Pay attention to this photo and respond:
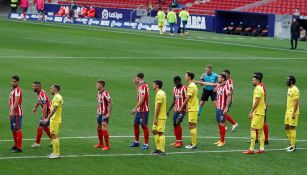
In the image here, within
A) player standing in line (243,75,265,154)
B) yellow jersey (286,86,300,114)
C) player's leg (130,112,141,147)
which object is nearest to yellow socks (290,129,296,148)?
yellow jersey (286,86,300,114)

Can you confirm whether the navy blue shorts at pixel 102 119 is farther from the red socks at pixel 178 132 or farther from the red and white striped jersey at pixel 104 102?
the red socks at pixel 178 132

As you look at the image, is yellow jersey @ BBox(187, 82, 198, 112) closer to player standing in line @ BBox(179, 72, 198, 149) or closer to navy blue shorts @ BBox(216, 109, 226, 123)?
player standing in line @ BBox(179, 72, 198, 149)

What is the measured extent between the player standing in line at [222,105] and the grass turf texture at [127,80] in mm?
359

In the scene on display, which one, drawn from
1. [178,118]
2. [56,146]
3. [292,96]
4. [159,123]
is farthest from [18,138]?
[292,96]

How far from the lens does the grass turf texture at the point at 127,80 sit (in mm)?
18703

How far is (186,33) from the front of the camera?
191 feet

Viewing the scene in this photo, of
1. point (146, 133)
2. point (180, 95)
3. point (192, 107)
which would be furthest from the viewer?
point (180, 95)

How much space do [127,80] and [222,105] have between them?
12224mm

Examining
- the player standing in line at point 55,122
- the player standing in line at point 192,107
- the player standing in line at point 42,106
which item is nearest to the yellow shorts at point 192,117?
the player standing in line at point 192,107

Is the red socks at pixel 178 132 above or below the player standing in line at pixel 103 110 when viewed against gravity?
below

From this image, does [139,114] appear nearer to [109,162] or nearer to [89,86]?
[109,162]

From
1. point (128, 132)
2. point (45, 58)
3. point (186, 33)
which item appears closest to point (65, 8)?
point (186, 33)

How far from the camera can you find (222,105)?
21531 millimetres

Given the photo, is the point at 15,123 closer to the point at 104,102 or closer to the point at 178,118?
the point at 104,102
